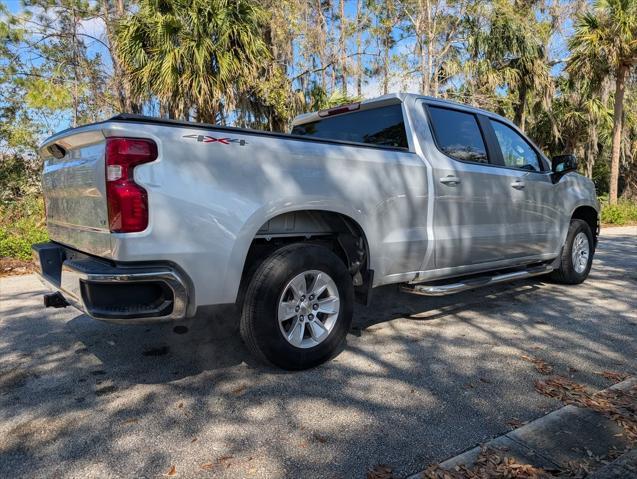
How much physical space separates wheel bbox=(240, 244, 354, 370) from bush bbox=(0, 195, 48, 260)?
21.1ft

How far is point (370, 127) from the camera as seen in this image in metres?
4.41

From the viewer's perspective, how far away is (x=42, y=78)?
15039 millimetres

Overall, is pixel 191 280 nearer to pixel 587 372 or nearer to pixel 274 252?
pixel 274 252

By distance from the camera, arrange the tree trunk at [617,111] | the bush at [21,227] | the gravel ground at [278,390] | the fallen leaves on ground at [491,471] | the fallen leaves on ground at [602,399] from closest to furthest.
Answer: the fallen leaves on ground at [491,471]
the gravel ground at [278,390]
the fallen leaves on ground at [602,399]
the bush at [21,227]
the tree trunk at [617,111]

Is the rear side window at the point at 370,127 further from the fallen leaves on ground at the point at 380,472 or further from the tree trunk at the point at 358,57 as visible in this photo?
the tree trunk at the point at 358,57

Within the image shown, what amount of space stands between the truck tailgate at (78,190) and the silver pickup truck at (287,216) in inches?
0.6

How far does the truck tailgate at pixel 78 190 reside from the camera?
272cm

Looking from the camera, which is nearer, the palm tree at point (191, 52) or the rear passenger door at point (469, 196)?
the rear passenger door at point (469, 196)

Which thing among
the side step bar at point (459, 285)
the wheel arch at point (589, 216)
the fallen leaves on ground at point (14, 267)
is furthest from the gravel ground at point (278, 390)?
the fallen leaves on ground at point (14, 267)

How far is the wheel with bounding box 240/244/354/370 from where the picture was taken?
3.05 m

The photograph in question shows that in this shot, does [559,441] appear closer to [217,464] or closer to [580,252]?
[217,464]

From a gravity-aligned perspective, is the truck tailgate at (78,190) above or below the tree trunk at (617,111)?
below

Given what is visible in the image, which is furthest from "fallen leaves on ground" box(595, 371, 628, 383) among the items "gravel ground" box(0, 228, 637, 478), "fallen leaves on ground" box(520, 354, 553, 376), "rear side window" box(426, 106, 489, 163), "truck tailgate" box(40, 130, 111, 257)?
"truck tailgate" box(40, 130, 111, 257)

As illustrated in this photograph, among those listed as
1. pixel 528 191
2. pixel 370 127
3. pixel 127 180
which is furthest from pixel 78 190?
pixel 528 191
